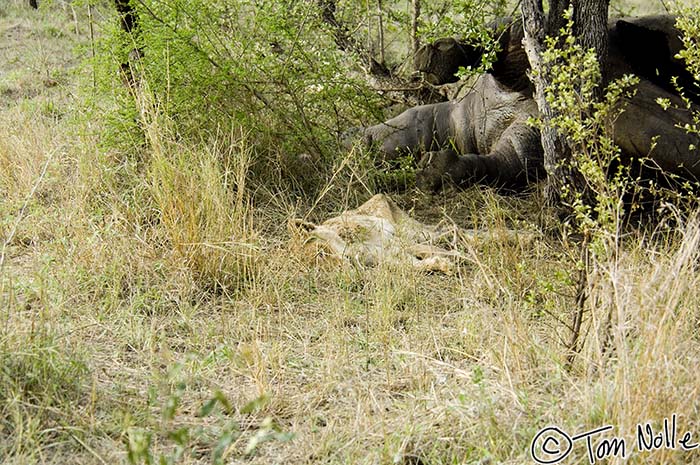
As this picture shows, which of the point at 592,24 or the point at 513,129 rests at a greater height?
the point at 592,24

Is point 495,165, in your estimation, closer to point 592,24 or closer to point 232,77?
point 592,24

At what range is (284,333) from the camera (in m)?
3.82

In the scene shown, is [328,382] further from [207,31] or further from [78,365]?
[207,31]

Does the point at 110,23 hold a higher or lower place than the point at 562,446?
higher

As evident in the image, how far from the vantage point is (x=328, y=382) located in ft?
10.6

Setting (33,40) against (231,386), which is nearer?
(231,386)

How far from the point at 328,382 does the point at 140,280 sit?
1393mm

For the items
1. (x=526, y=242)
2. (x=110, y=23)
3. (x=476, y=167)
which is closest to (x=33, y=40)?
(x=110, y=23)

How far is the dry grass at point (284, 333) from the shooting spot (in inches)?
105

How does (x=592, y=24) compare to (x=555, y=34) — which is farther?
(x=555, y=34)

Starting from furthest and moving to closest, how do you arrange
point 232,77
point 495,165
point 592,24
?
1. point 495,165
2. point 232,77
3. point 592,24

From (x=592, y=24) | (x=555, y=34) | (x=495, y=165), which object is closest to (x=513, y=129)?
(x=495, y=165)

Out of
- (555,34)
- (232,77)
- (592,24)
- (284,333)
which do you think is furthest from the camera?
(232,77)

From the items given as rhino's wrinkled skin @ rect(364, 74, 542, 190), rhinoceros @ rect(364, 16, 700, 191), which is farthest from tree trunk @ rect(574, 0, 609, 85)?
rhino's wrinkled skin @ rect(364, 74, 542, 190)
